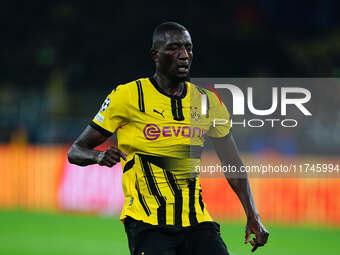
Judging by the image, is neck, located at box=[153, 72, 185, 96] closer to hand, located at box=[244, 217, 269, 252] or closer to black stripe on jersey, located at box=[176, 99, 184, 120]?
black stripe on jersey, located at box=[176, 99, 184, 120]

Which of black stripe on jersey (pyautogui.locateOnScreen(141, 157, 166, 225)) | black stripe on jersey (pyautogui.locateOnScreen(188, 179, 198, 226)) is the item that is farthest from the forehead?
black stripe on jersey (pyautogui.locateOnScreen(188, 179, 198, 226))

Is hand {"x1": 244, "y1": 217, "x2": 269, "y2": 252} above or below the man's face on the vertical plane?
below

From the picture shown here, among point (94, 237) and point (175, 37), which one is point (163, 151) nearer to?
point (175, 37)

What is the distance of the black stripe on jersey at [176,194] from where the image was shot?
5.21 metres

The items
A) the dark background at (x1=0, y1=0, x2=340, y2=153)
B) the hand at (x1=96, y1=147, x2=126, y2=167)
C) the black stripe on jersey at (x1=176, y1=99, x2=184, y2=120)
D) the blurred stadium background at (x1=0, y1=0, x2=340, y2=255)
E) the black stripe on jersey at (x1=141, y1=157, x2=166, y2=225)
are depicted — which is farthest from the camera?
the dark background at (x1=0, y1=0, x2=340, y2=153)

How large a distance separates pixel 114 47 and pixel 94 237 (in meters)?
13.4

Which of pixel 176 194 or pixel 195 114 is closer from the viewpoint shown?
pixel 176 194

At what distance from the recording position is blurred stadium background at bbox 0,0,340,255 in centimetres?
1471

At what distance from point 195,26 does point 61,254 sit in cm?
1527

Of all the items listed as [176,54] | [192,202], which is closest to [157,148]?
[192,202]

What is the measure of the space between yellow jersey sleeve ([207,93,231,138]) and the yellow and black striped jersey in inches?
4.3

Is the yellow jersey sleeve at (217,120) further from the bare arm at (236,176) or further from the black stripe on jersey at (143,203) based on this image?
the black stripe on jersey at (143,203)

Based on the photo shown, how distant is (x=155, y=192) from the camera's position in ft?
17.2

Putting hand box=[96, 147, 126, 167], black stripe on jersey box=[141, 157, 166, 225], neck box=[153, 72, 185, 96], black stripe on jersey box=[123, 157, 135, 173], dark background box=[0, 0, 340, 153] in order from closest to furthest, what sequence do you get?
hand box=[96, 147, 126, 167] → black stripe on jersey box=[141, 157, 166, 225] → black stripe on jersey box=[123, 157, 135, 173] → neck box=[153, 72, 185, 96] → dark background box=[0, 0, 340, 153]
